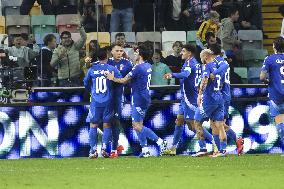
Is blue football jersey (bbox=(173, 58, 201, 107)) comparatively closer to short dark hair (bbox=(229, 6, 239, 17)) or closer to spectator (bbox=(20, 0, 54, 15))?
short dark hair (bbox=(229, 6, 239, 17))

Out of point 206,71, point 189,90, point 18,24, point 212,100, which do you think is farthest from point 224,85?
point 18,24

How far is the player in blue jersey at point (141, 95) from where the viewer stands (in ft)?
65.5

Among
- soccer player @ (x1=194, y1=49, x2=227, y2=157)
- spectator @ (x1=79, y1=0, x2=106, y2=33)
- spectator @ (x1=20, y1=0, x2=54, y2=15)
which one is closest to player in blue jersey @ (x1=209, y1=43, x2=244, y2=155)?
soccer player @ (x1=194, y1=49, x2=227, y2=157)

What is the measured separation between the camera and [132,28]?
25984 mm

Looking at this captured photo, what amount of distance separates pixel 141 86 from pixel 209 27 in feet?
16.8

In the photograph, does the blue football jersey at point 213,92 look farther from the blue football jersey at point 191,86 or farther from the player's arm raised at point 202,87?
the blue football jersey at point 191,86

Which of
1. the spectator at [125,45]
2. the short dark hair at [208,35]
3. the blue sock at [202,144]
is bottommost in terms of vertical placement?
the blue sock at [202,144]

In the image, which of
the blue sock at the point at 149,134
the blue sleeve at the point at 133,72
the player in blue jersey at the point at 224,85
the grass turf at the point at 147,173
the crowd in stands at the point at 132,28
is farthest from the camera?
the crowd in stands at the point at 132,28

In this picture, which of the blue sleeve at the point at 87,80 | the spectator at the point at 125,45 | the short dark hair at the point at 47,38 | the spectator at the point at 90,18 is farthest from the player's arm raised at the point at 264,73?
the spectator at the point at 90,18

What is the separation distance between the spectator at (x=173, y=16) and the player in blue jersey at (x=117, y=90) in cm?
587

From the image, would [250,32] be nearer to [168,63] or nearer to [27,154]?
[168,63]

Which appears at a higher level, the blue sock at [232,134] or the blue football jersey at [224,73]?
the blue football jersey at [224,73]

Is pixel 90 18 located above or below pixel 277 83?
above

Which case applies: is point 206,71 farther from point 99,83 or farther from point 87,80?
point 87,80
